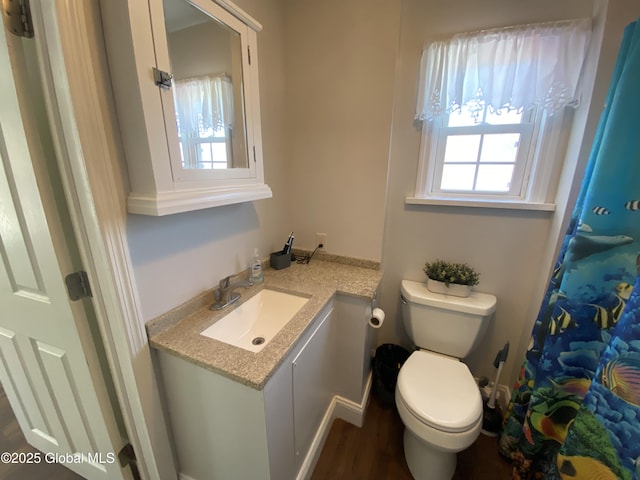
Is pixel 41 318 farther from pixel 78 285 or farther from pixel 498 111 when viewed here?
pixel 498 111

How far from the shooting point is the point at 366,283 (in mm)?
1367

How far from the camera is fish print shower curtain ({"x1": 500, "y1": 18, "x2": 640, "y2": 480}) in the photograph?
28.6 inches

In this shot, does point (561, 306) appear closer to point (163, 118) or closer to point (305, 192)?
point (305, 192)

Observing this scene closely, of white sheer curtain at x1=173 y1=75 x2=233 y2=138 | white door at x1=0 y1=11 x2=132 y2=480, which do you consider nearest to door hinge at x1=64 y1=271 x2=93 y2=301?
white door at x1=0 y1=11 x2=132 y2=480

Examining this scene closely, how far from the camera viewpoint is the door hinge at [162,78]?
0.73 metres

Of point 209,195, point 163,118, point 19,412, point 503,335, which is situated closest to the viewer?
point 163,118

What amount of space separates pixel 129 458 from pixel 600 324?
1951 millimetres

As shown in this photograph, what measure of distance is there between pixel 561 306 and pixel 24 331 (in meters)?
2.12

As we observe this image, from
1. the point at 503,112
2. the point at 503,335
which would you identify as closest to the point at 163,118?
the point at 503,112

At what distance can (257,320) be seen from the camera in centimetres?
123

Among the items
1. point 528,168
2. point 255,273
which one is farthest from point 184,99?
point 528,168

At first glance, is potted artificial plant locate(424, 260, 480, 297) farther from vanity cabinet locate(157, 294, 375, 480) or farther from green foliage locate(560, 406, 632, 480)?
green foliage locate(560, 406, 632, 480)

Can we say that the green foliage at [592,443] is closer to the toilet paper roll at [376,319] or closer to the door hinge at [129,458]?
the toilet paper roll at [376,319]

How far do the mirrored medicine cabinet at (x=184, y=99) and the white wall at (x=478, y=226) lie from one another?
848mm
